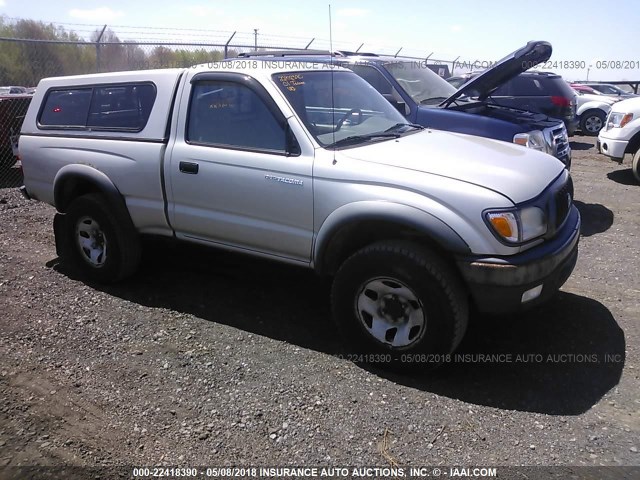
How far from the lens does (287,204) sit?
364 centimetres

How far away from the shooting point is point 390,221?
10.7 ft

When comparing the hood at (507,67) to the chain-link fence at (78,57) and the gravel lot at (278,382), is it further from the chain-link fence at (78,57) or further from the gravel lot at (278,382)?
the chain-link fence at (78,57)

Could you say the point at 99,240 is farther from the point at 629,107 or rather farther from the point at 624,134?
the point at 629,107


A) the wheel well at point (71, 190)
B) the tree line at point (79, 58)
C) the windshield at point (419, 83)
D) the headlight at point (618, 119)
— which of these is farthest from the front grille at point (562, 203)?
the tree line at point (79, 58)

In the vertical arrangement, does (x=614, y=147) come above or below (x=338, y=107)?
below

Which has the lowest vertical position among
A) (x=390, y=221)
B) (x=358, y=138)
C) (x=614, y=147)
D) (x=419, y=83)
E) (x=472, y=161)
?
(x=614, y=147)

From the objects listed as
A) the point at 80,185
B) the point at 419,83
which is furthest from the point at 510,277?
the point at 419,83

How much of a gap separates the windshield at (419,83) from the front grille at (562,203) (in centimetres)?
343

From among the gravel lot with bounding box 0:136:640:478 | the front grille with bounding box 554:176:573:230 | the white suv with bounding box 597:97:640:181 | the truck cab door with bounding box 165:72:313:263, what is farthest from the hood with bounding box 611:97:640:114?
the truck cab door with bounding box 165:72:313:263

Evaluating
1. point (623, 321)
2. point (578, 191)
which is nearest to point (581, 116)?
point (578, 191)

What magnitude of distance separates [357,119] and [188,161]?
130cm

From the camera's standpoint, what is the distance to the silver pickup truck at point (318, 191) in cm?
315

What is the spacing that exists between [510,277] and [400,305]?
0.67 metres

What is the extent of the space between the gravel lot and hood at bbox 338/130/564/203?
3.81ft
